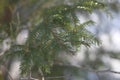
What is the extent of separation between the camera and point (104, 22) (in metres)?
2.84

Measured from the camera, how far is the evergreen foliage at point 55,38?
1.05 m

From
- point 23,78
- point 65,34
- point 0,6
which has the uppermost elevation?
point 0,6

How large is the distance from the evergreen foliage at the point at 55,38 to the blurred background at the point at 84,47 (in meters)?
0.56

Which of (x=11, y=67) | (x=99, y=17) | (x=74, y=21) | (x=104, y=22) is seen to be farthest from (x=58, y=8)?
(x=104, y=22)

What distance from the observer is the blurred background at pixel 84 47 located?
2008 mm

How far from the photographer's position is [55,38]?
1.07 m

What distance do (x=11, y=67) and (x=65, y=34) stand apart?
132cm

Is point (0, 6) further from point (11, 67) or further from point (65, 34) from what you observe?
point (65, 34)

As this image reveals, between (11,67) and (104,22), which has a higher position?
(104,22)

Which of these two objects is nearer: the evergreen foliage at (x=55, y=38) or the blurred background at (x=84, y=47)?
the evergreen foliage at (x=55, y=38)

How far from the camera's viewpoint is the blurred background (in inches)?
79.0

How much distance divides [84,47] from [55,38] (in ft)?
2.58

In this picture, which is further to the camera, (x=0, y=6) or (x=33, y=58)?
(x=0, y=6)

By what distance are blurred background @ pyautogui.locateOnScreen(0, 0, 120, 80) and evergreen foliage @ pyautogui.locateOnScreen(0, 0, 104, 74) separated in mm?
555
